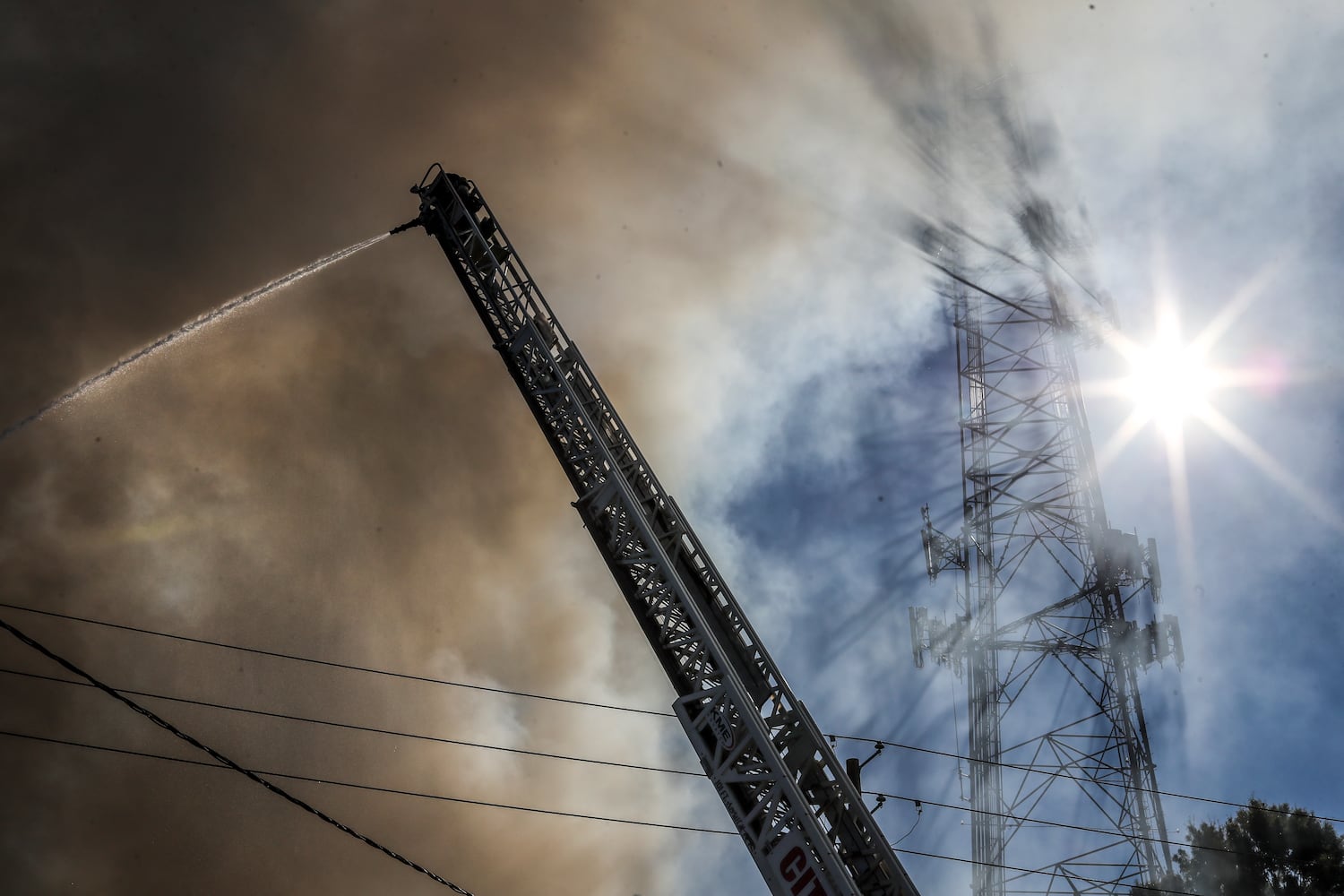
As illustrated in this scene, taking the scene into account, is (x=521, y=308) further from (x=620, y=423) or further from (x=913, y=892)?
(x=913, y=892)

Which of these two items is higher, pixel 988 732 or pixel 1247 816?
pixel 988 732

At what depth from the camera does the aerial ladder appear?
541 inches

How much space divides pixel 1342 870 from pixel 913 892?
73.9ft

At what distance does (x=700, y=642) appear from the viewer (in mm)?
15195

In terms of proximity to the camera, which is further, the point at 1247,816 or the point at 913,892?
the point at 1247,816

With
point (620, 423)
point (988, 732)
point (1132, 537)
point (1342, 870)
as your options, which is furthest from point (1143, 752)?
point (620, 423)

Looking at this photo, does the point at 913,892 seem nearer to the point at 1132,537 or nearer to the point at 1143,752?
the point at 1143,752

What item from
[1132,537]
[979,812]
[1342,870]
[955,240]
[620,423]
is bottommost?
[1342,870]

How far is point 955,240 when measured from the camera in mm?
29297

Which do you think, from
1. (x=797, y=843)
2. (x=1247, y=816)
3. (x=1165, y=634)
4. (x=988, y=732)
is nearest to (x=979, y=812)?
(x=988, y=732)

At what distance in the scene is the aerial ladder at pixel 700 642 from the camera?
1373 centimetres

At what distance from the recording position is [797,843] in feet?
44.3

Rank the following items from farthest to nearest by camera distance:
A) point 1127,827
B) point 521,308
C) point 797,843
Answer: point 1127,827 < point 521,308 < point 797,843

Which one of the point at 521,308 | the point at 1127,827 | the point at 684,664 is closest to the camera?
the point at 684,664
